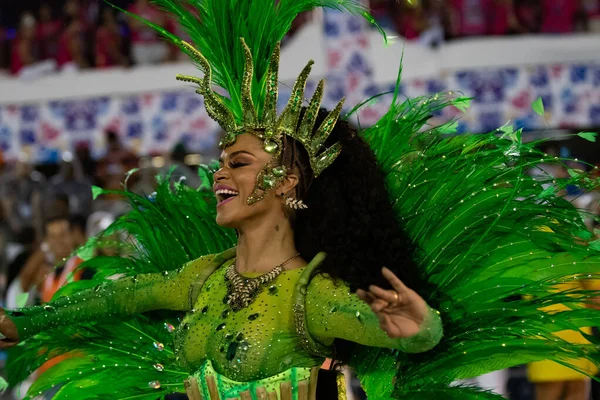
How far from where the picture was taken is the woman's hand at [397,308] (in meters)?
2.54

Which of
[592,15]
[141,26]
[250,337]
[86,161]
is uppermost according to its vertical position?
[592,15]

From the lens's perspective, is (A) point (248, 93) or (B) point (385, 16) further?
(B) point (385, 16)

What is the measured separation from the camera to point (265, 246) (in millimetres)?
3184

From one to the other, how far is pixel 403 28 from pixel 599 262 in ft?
23.7

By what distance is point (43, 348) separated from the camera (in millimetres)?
3768

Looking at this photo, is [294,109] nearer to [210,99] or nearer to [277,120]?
[277,120]

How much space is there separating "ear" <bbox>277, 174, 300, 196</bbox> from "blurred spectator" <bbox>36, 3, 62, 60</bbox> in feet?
26.5

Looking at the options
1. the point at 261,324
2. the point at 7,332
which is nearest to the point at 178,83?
the point at 7,332

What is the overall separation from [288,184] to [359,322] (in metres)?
0.55

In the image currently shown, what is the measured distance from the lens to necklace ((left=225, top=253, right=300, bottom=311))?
309 centimetres

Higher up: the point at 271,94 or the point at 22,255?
the point at 271,94

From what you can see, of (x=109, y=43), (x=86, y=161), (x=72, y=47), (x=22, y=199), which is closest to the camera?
(x=22, y=199)

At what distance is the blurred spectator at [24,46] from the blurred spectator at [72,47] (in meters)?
0.29

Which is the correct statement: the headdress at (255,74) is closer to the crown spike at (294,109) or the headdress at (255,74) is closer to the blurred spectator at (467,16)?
the crown spike at (294,109)
